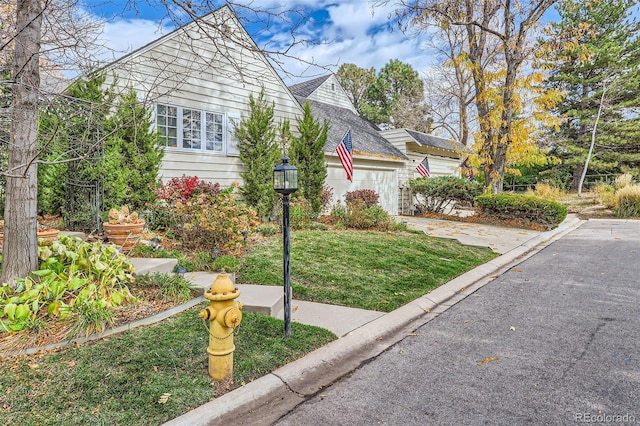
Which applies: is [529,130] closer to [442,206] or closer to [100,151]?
[442,206]

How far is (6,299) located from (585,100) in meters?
30.6

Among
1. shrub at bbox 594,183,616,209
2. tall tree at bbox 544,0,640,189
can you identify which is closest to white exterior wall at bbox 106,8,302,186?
shrub at bbox 594,183,616,209

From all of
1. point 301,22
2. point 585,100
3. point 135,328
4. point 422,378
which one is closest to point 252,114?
point 301,22

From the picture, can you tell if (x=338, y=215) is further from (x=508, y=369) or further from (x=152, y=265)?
(x=508, y=369)

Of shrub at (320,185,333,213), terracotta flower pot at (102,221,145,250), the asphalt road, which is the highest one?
shrub at (320,185,333,213)

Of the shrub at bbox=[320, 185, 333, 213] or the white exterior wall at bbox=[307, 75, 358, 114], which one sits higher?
the white exterior wall at bbox=[307, 75, 358, 114]

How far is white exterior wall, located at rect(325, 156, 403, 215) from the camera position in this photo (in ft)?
41.4

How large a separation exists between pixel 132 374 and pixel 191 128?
7.23 meters

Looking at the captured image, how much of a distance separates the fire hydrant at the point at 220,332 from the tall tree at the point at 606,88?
2700cm

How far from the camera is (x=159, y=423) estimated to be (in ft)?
7.04

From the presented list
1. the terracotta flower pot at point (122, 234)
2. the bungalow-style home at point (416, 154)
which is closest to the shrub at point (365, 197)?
the bungalow-style home at point (416, 154)

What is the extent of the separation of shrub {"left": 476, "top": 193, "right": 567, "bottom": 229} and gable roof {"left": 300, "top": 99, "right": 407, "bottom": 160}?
4.09 m

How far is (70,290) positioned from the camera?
3.43 metres

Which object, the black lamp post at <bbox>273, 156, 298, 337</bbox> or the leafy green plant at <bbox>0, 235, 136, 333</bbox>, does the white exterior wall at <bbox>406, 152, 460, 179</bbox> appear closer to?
the black lamp post at <bbox>273, 156, 298, 337</bbox>
